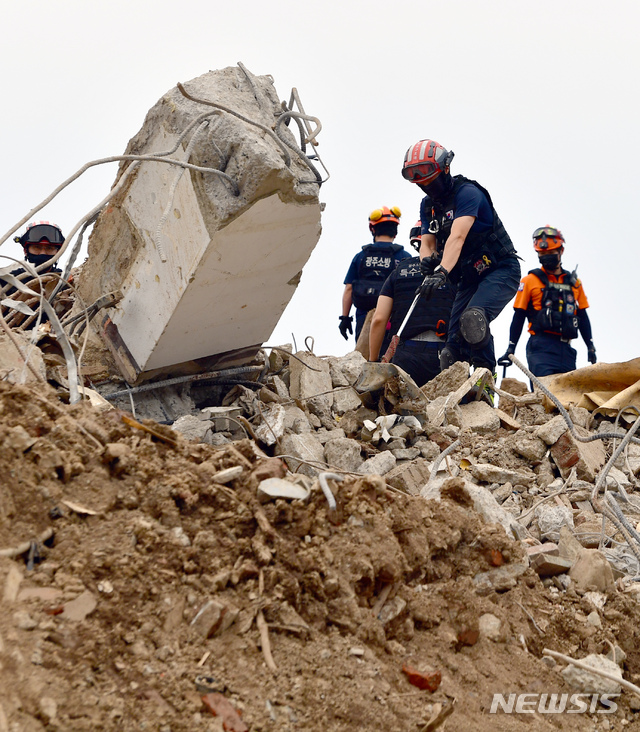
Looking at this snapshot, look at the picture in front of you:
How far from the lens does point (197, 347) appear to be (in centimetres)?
419

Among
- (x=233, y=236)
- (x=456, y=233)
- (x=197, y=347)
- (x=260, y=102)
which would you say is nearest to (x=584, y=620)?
(x=233, y=236)

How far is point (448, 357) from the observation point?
616 centimetres

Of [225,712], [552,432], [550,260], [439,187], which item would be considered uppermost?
[439,187]

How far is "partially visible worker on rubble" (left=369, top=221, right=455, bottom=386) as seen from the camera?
6.63 m

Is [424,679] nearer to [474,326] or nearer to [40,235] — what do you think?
[474,326]

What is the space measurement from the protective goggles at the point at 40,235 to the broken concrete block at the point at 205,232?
2095 millimetres

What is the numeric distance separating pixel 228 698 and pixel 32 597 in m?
0.42

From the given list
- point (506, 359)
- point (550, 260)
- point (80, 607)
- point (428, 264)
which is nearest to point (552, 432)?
point (428, 264)

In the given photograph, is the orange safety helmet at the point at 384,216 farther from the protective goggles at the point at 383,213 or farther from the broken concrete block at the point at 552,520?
the broken concrete block at the point at 552,520

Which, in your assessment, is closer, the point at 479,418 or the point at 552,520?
the point at 552,520

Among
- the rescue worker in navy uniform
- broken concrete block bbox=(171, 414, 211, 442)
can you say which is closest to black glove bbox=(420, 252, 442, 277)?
the rescue worker in navy uniform

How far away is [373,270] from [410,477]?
14.4 feet

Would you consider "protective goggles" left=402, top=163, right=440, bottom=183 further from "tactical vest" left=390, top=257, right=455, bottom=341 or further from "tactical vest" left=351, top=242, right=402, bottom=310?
"tactical vest" left=351, top=242, right=402, bottom=310

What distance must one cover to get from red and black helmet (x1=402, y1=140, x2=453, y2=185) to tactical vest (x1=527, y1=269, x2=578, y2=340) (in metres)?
2.05
